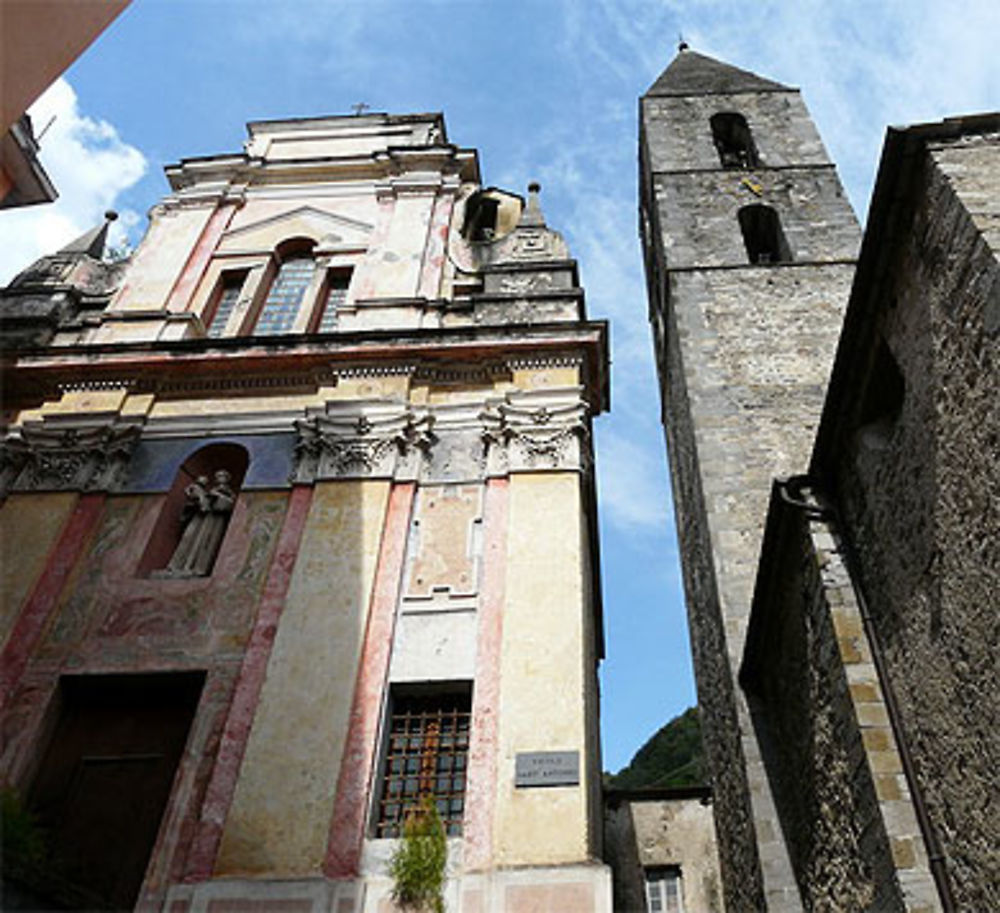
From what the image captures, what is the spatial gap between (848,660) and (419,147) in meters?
10.8

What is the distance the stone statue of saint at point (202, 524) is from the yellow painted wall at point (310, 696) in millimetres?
1090

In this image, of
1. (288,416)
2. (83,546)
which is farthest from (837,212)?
(83,546)

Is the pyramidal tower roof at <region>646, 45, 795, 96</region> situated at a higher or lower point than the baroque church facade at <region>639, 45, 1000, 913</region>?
higher

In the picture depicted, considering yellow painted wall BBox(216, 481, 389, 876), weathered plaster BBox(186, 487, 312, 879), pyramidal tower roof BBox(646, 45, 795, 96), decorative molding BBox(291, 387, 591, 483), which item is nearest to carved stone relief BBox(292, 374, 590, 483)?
decorative molding BBox(291, 387, 591, 483)

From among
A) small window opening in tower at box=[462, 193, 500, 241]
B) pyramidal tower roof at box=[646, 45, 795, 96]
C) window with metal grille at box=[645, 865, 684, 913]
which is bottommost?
→ window with metal grille at box=[645, 865, 684, 913]

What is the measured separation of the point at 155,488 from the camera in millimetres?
9586

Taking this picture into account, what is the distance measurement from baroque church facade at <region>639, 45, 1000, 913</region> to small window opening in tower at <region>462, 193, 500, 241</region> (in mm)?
4027

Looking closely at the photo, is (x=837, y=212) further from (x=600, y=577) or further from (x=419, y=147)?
(x=600, y=577)

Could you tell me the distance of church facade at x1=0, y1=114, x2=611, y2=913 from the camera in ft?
22.0

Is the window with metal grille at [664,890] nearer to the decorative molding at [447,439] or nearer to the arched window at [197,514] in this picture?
the decorative molding at [447,439]

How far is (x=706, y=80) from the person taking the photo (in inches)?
924

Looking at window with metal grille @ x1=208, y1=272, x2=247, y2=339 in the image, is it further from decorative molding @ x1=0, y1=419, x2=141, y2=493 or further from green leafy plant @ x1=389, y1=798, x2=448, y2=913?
green leafy plant @ x1=389, y1=798, x2=448, y2=913

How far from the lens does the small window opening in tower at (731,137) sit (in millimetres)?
20741

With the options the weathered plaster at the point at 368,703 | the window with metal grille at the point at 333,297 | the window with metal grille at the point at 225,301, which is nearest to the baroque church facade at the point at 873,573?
the weathered plaster at the point at 368,703
